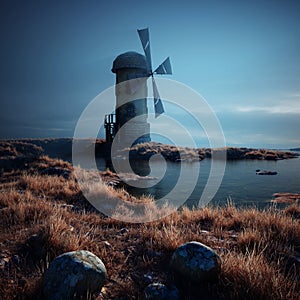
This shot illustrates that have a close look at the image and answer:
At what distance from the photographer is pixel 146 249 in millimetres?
3367

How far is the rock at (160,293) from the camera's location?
2246 mm

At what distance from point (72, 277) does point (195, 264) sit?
135 centimetres

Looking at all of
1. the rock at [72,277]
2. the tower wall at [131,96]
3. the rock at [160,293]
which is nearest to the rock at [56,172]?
the rock at [72,277]

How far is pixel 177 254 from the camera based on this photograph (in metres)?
2.77

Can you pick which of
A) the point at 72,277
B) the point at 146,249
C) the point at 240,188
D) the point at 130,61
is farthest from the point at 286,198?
the point at 130,61

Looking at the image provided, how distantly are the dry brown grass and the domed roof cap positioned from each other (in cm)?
2087

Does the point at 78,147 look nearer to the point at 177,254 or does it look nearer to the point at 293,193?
the point at 293,193

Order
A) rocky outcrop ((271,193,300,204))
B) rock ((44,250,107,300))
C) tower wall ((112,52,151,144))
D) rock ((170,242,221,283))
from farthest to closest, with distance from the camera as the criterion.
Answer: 1. tower wall ((112,52,151,144))
2. rocky outcrop ((271,193,300,204))
3. rock ((170,242,221,283))
4. rock ((44,250,107,300))

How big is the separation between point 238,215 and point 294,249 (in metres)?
1.52

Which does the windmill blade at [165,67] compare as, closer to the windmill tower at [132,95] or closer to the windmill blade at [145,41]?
the windmill tower at [132,95]

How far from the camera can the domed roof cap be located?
23562mm

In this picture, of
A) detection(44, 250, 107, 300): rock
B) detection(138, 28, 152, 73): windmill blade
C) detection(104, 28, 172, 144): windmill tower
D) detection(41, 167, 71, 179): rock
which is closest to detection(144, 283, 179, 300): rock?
detection(44, 250, 107, 300): rock

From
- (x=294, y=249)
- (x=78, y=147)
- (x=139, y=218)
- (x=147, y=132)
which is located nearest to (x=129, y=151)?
(x=147, y=132)

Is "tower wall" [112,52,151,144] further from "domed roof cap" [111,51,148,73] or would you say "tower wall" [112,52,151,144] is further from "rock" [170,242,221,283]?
"rock" [170,242,221,283]
